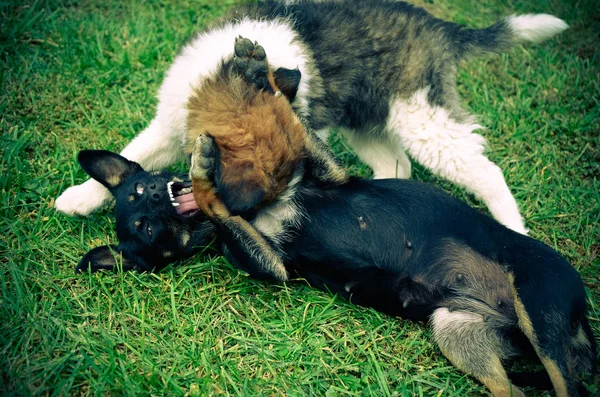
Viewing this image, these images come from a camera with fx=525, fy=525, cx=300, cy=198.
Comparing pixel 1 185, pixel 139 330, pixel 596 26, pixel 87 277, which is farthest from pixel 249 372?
pixel 596 26

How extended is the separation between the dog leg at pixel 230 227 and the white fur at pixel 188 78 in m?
0.63

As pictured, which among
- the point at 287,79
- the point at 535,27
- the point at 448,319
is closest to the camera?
the point at 448,319

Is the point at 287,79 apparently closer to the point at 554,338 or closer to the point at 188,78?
the point at 188,78

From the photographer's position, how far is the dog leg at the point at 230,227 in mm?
2811

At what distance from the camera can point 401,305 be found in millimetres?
3131

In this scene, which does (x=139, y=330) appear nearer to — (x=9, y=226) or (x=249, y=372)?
(x=249, y=372)

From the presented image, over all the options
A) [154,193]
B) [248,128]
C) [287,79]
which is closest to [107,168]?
[154,193]

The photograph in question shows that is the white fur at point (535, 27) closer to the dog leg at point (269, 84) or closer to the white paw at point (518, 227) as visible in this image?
the white paw at point (518, 227)

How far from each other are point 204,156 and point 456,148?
6.16 feet

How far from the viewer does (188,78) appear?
338 centimetres

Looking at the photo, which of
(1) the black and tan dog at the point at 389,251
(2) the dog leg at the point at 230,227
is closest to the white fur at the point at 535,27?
(1) the black and tan dog at the point at 389,251

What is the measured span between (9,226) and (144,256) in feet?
3.44

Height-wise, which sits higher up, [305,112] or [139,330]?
[305,112]

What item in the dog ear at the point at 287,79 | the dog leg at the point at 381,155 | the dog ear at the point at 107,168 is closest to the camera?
the dog ear at the point at 287,79
